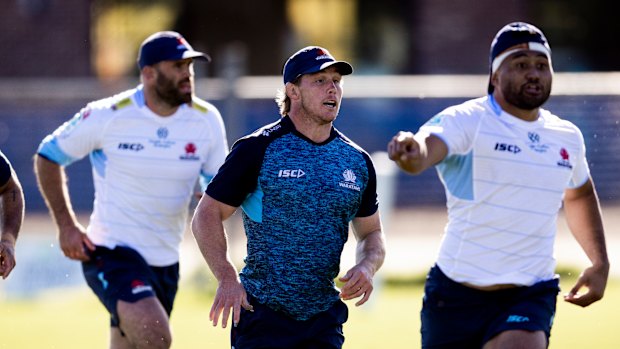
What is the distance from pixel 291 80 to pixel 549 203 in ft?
5.27

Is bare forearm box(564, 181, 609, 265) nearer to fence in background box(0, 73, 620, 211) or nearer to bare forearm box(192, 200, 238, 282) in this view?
bare forearm box(192, 200, 238, 282)

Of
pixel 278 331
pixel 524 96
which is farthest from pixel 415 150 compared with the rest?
pixel 278 331

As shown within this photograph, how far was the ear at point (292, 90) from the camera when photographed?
21.2 ft

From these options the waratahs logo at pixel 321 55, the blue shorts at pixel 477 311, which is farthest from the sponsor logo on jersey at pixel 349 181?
the blue shorts at pixel 477 311

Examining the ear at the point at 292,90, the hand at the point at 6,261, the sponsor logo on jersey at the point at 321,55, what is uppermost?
the sponsor logo on jersey at the point at 321,55

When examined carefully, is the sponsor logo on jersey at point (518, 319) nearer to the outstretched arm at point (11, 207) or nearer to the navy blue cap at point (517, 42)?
the navy blue cap at point (517, 42)

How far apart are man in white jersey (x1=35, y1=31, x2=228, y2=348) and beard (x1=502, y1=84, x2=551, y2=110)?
7.25ft

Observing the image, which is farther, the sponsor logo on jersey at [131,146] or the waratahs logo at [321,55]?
the sponsor logo on jersey at [131,146]

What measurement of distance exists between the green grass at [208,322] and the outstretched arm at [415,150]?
4.19 meters

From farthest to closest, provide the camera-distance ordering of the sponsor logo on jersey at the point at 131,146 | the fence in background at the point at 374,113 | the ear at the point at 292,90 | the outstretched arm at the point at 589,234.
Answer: the fence in background at the point at 374,113 → the sponsor logo on jersey at the point at 131,146 → the outstretched arm at the point at 589,234 → the ear at the point at 292,90

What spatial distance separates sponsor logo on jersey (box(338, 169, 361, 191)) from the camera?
6383mm

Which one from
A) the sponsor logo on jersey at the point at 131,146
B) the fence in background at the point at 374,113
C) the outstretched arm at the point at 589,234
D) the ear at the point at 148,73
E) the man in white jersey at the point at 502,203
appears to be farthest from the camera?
the fence in background at the point at 374,113

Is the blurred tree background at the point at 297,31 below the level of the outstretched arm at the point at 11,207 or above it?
below

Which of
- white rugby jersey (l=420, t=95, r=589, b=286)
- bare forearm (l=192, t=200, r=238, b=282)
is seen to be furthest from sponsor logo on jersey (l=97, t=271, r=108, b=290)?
white rugby jersey (l=420, t=95, r=589, b=286)
